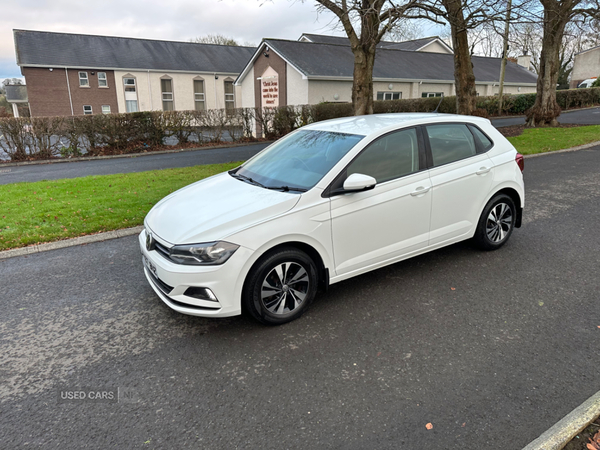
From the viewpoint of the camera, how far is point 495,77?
35844 millimetres

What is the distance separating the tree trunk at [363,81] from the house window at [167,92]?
27.8m

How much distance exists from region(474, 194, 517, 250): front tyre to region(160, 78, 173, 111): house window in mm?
37620

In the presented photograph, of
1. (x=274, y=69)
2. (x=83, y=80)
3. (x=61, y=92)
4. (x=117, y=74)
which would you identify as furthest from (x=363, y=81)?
(x=61, y=92)

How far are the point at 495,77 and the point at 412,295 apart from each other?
3750 centimetres

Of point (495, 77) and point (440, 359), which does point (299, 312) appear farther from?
point (495, 77)

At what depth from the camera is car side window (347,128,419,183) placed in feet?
13.5

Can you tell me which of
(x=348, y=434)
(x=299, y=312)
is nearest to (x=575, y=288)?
(x=299, y=312)

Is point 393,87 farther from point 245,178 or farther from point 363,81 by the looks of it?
point 245,178

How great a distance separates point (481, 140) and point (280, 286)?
3.11 m

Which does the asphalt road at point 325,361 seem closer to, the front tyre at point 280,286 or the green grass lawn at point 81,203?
the front tyre at point 280,286

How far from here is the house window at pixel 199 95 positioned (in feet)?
129

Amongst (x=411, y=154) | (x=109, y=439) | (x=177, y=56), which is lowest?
(x=109, y=439)

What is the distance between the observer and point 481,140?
5.05m

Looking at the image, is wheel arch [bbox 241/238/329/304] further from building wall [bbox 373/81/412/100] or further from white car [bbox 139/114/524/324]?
building wall [bbox 373/81/412/100]
